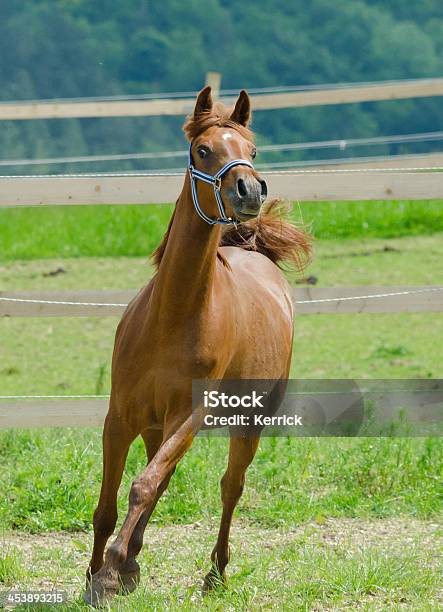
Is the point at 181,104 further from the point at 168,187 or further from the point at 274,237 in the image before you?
the point at 274,237

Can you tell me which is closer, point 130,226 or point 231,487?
point 231,487

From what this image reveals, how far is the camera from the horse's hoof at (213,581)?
4.60 m

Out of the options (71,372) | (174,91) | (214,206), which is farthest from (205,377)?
(174,91)

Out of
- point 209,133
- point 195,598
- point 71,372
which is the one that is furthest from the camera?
point 71,372

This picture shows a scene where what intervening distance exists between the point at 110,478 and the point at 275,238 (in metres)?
2.09

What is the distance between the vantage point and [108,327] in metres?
9.55

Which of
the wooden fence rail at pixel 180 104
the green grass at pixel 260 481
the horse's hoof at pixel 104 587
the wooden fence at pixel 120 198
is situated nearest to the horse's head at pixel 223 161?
the horse's hoof at pixel 104 587

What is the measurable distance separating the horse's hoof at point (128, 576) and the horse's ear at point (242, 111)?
1.94m

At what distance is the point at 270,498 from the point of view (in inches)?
228

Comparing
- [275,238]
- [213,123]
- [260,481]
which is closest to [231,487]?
[260,481]

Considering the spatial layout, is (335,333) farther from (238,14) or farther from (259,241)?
(238,14)

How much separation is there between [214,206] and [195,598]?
5.89 feet

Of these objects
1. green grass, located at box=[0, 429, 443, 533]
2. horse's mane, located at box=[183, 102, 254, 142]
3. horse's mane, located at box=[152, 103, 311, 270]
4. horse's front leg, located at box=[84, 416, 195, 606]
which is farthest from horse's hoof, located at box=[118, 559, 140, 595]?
horse's mane, located at box=[152, 103, 311, 270]

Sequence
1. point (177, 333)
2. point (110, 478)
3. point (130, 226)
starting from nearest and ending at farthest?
point (177, 333) < point (110, 478) < point (130, 226)
